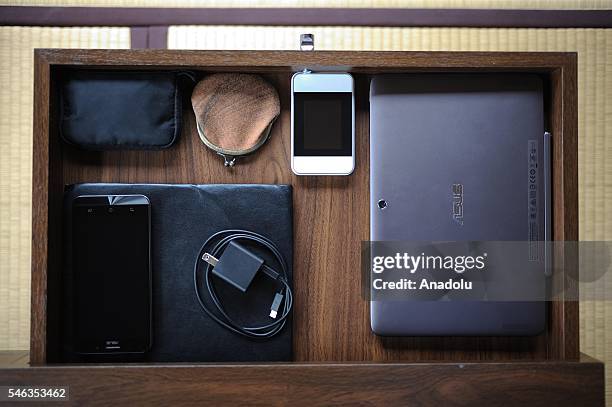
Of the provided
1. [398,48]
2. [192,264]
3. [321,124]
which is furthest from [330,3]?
[192,264]

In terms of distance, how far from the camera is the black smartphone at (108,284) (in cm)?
85

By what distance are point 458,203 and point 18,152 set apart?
93 cm

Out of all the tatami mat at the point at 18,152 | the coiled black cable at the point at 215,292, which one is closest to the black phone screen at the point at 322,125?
the coiled black cable at the point at 215,292

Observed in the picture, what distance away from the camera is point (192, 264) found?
0.88 m

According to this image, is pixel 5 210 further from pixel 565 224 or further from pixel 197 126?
pixel 565 224

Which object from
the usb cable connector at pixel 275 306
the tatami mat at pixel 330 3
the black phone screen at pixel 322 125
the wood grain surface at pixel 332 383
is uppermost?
the tatami mat at pixel 330 3

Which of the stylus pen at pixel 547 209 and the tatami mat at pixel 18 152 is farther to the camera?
the tatami mat at pixel 18 152

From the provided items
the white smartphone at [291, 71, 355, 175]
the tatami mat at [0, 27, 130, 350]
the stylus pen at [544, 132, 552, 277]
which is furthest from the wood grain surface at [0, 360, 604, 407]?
the tatami mat at [0, 27, 130, 350]

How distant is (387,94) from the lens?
88cm

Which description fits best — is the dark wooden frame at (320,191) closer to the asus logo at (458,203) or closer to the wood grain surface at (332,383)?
the wood grain surface at (332,383)

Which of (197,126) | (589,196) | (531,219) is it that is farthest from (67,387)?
(589,196)

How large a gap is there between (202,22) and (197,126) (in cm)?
44

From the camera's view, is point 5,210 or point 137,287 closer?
point 137,287

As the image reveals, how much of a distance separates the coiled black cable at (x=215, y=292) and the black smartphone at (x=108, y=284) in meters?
0.09
